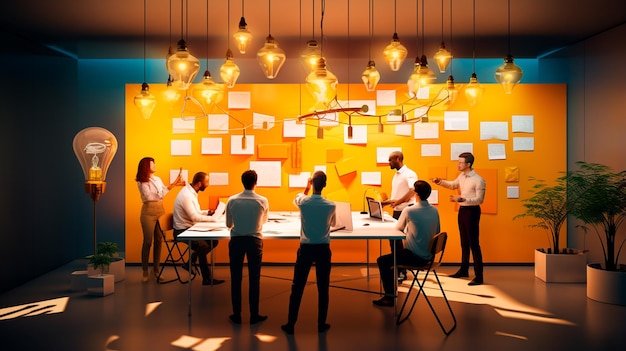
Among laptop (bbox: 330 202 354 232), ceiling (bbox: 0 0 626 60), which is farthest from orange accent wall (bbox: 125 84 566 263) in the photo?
laptop (bbox: 330 202 354 232)

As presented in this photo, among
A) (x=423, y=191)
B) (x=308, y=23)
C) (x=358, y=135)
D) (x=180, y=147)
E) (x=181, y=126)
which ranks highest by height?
(x=308, y=23)

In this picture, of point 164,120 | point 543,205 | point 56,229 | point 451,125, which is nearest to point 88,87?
point 164,120

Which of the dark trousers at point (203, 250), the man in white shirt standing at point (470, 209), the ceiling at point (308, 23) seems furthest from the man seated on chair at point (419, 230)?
the dark trousers at point (203, 250)

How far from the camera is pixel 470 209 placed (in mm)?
6637

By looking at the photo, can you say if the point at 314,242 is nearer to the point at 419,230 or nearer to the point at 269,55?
the point at 419,230

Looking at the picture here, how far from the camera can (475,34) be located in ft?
22.1

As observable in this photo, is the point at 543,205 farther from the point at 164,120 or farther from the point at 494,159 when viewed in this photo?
the point at 164,120

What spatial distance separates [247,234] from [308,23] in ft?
9.32

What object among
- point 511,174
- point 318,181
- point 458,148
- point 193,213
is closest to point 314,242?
point 318,181

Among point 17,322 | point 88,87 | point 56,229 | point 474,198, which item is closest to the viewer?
point 17,322

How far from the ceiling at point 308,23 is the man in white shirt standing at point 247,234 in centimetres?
215

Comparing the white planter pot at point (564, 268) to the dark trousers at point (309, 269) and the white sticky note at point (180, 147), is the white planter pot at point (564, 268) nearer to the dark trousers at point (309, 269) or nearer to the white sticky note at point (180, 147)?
the dark trousers at point (309, 269)

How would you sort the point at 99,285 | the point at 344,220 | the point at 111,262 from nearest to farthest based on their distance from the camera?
the point at 344,220 < the point at 99,285 < the point at 111,262

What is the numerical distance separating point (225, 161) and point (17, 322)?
3.54m
